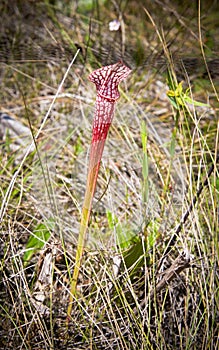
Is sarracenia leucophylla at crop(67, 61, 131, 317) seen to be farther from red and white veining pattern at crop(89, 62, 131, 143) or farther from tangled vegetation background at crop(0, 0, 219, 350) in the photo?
tangled vegetation background at crop(0, 0, 219, 350)

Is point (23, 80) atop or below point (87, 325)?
atop

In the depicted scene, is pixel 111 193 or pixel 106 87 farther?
pixel 111 193

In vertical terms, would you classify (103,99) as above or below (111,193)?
above

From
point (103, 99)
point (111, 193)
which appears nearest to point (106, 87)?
point (103, 99)

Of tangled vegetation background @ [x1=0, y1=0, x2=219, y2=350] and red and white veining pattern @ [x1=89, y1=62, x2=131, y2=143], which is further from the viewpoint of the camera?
tangled vegetation background @ [x1=0, y1=0, x2=219, y2=350]

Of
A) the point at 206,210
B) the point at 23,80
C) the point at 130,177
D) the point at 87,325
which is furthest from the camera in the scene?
the point at 23,80

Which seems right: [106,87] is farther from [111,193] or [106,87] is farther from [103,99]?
[111,193]

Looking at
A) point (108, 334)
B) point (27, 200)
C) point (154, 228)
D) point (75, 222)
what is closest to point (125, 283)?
point (108, 334)

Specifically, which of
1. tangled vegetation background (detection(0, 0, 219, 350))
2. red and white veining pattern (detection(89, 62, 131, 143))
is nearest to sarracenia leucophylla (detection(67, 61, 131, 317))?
red and white veining pattern (detection(89, 62, 131, 143))

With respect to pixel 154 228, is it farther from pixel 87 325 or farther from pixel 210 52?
pixel 210 52
